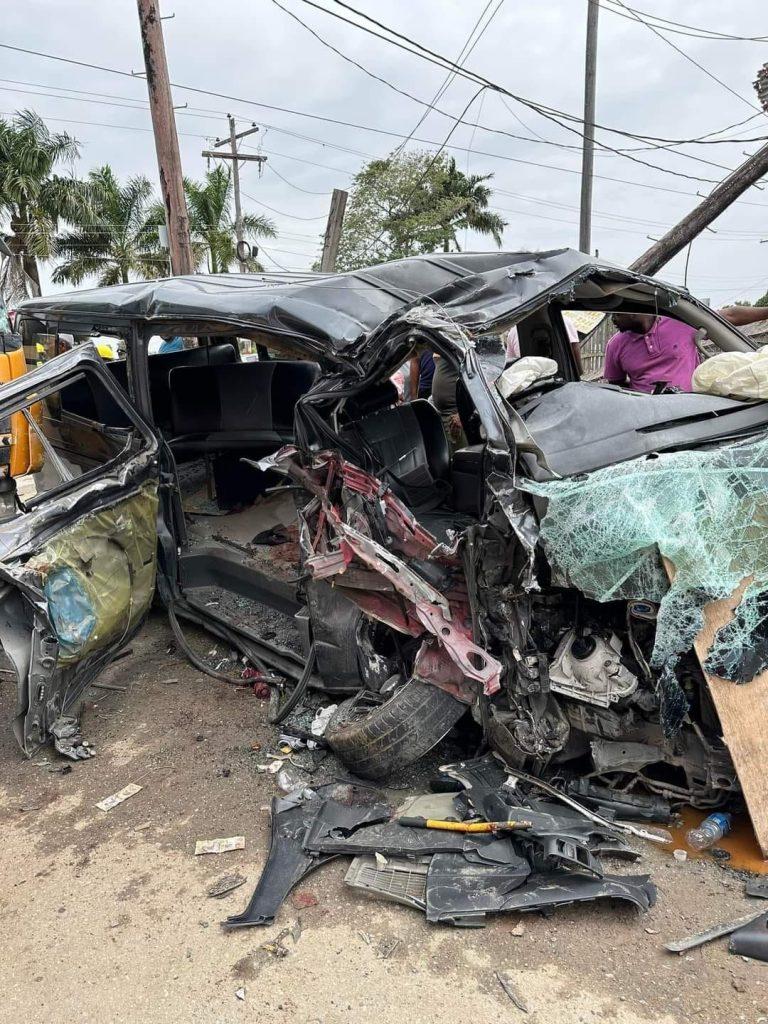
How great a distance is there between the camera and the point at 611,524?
252 cm

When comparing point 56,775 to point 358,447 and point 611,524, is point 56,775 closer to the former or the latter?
point 358,447

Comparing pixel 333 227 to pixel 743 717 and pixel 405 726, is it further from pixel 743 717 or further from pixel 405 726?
pixel 743 717

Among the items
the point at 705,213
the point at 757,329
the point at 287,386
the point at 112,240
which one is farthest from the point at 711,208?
the point at 112,240

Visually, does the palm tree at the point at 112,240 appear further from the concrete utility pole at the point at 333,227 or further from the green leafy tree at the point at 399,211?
the concrete utility pole at the point at 333,227

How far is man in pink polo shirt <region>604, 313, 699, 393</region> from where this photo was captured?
4891mm

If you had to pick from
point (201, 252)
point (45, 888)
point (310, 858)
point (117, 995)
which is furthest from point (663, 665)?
point (201, 252)

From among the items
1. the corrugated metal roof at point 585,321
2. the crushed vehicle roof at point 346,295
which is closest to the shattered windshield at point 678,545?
the crushed vehicle roof at point 346,295

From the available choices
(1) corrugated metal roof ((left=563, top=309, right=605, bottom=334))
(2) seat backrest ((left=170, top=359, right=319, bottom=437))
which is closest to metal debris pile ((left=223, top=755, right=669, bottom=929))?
(2) seat backrest ((left=170, top=359, right=319, bottom=437))

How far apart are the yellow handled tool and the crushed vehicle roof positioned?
1.94 metres

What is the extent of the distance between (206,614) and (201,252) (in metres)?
24.8

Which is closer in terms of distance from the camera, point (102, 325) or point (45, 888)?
point (45, 888)

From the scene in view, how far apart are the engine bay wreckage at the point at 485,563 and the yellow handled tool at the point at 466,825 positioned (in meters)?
0.06

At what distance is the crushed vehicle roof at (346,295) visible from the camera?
3.42m

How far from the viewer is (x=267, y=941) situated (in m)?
→ 2.38
